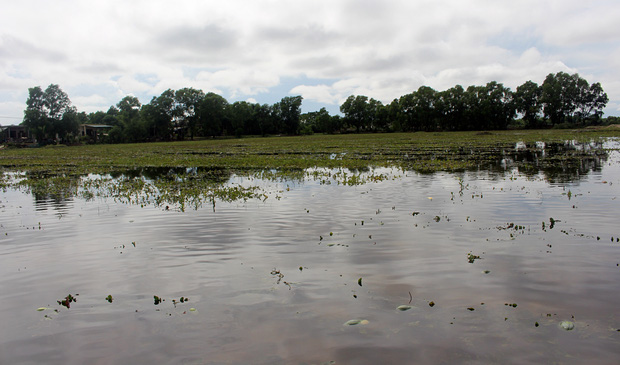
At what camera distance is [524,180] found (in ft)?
62.4

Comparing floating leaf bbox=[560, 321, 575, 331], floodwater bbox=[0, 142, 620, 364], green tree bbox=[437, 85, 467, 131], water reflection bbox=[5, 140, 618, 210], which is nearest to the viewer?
floodwater bbox=[0, 142, 620, 364]

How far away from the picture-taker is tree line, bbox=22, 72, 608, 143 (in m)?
105

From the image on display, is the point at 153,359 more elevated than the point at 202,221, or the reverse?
the point at 202,221

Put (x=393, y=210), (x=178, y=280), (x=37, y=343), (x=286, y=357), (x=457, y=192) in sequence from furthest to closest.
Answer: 1. (x=457, y=192)
2. (x=393, y=210)
3. (x=178, y=280)
4. (x=37, y=343)
5. (x=286, y=357)

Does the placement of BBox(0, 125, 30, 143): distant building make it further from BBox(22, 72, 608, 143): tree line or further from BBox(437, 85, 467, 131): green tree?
BBox(437, 85, 467, 131): green tree

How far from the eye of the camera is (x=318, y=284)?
23.6ft

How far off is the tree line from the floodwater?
356ft

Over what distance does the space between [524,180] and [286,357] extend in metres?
17.7

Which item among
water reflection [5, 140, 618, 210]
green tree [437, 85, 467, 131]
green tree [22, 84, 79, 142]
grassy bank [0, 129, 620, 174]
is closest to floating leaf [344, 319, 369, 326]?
water reflection [5, 140, 618, 210]

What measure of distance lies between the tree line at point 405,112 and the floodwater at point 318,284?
108484mm

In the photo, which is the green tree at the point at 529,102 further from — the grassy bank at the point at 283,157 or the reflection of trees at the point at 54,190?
the reflection of trees at the point at 54,190

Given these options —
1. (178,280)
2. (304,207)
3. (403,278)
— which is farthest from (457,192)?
(178,280)

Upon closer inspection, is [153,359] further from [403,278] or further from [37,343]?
[403,278]

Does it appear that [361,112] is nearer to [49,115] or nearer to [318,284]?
[49,115]
